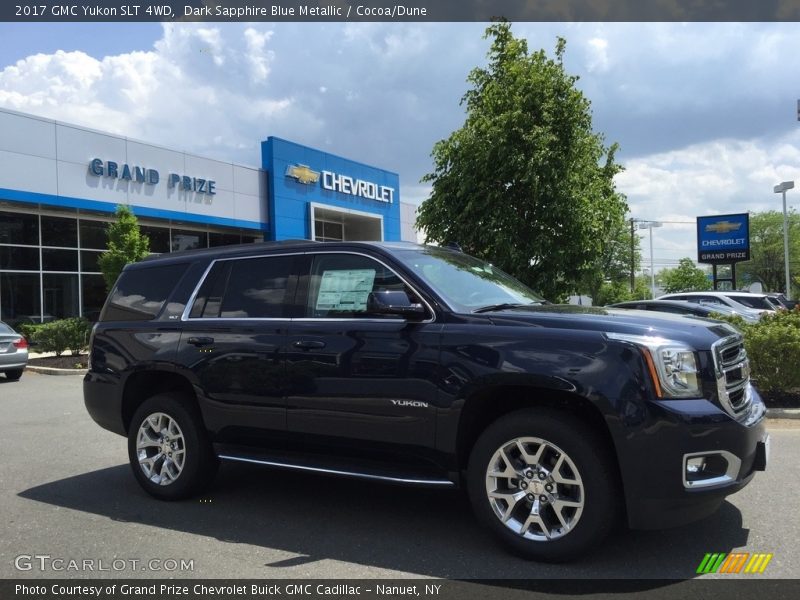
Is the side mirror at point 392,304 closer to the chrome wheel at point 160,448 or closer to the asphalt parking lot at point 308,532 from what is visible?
the asphalt parking lot at point 308,532

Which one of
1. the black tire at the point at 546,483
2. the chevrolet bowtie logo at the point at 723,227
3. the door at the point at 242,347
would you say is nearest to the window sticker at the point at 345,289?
the door at the point at 242,347

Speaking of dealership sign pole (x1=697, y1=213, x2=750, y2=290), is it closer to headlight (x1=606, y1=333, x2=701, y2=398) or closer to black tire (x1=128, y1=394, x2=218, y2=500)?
headlight (x1=606, y1=333, x2=701, y2=398)

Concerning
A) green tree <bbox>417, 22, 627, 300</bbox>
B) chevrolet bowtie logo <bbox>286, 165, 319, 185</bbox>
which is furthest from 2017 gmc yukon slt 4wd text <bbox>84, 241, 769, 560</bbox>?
chevrolet bowtie logo <bbox>286, 165, 319, 185</bbox>

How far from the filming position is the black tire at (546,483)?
3.59 m

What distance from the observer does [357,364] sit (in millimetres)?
4266

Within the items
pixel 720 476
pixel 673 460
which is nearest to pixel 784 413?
pixel 720 476

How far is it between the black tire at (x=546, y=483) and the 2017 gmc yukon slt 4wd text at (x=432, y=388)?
11 millimetres

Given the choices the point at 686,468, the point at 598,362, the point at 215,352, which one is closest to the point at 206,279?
the point at 215,352

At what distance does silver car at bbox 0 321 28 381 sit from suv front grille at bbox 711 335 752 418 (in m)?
14.6

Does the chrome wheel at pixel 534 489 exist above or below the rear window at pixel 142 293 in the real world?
below

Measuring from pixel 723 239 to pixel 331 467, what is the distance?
103ft

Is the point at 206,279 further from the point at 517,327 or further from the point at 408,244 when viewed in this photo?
the point at 517,327

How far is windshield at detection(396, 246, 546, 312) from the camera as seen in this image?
4414mm

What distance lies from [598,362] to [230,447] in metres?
2.83
